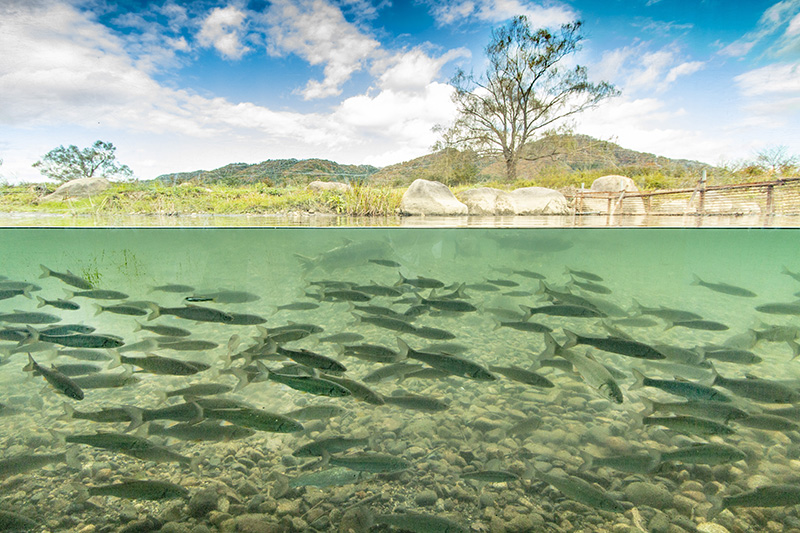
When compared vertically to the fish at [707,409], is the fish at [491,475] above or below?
below

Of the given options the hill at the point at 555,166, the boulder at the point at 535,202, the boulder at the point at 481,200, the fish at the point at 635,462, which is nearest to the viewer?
the fish at the point at 635,462

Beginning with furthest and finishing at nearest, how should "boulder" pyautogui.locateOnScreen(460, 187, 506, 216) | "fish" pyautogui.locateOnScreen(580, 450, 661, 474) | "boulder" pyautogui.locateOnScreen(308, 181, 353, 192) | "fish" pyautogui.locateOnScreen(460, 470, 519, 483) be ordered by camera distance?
"boulder" pyautogui.locateOnScreen(308, 181, 353, 192), "boulder" pyautogui.locateOnScreen(460, 187, 506, 216), "fish" pyautogui.locateOnScreen(580, 450, 661, 474), "fish" pyautogui.locateOnScreen(460, 470, 519, 483)

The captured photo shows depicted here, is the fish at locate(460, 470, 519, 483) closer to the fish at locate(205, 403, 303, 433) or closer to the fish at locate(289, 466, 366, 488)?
the fish at locate(289, 466, 366, 488)

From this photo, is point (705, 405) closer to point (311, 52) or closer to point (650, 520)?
point (650, 520)

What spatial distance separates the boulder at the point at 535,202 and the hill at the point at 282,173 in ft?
20.7

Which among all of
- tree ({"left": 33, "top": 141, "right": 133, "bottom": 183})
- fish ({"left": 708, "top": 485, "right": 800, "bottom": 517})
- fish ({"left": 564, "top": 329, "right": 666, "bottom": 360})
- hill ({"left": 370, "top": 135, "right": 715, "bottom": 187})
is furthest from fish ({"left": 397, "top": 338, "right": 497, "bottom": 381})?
hill ({"left": 370, "top": 135, "right": 715, "bottom": 187})

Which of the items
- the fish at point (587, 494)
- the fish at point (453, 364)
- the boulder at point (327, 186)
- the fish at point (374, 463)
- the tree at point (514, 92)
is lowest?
the fish at point (587, 494)

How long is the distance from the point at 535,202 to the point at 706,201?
5366 mm

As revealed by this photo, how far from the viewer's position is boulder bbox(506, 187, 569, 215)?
14109 millimetres

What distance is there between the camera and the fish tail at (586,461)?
3.40 m

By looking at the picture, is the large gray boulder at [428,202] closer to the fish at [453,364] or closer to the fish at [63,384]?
the fish at [453,364]

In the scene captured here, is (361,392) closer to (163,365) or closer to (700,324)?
(163,365)

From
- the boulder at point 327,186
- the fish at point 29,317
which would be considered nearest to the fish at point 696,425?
the fish at point 29,317

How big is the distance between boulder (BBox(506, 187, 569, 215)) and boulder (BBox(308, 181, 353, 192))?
7.22 m
